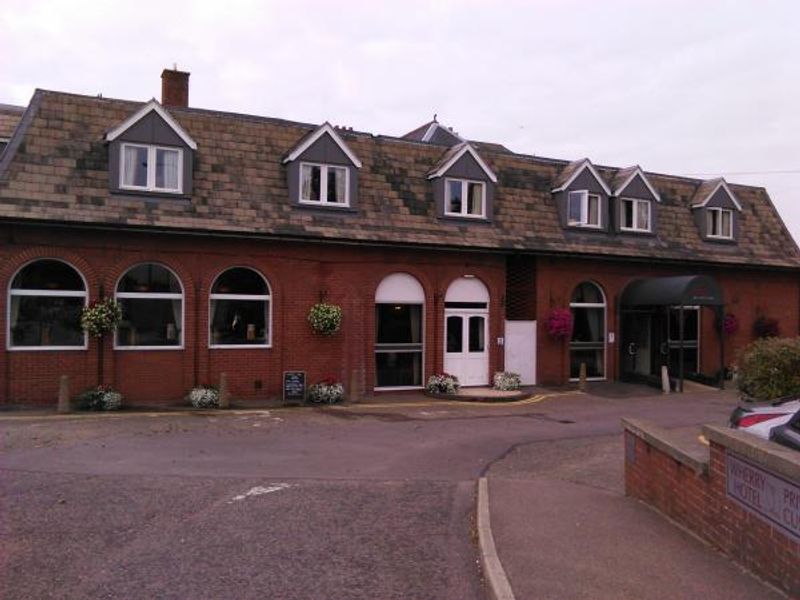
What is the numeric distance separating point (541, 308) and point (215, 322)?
9.58 metres

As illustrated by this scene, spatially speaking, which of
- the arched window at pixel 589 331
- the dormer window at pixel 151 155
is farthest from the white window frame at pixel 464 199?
the dormer window at pixel 151 155

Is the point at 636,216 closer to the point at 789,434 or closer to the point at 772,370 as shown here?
the point at 772,370

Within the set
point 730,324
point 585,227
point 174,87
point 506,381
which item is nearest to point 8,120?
point 174,87

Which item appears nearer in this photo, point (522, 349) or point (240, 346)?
point (240, 346)

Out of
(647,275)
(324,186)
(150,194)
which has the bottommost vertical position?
(647,275)

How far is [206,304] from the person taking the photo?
711 inches

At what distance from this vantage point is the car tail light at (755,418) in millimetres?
9148

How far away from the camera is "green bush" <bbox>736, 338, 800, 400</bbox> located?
42.4 ft

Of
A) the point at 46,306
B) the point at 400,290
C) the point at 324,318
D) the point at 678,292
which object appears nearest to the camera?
the point at 46,306

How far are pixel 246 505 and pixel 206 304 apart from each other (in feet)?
34.3

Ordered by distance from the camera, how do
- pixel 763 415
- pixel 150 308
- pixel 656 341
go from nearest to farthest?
pixel 763 415 → pixel 150 308 → pixel 656 341

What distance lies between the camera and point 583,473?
10.4 m

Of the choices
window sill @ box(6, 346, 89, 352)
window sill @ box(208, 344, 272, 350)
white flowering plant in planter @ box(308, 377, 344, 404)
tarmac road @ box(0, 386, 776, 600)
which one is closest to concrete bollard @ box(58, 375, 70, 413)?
tarmac road @ box(0, 386, 776, 600)

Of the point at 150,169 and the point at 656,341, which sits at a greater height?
the point at 150,169
